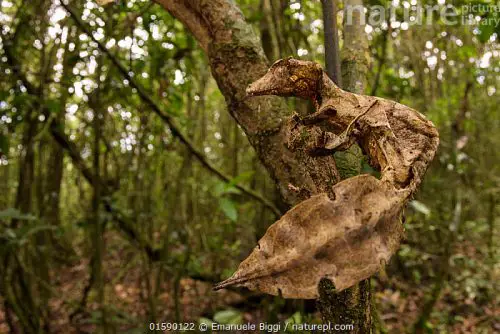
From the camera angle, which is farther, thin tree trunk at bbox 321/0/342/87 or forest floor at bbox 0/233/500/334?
forest floor at bbox 0/233/500/334

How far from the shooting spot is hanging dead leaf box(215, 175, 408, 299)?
49 centimetres

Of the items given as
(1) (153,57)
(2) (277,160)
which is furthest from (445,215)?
(2) (277,160)

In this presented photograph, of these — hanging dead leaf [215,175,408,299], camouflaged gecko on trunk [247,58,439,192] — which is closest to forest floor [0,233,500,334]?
camouflaged gecko on trunk [247,58,439,192]

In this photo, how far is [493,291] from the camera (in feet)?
13.7

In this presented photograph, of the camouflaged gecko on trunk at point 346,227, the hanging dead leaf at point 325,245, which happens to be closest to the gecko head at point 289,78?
the camouflaged gecko on trunk at point 346,227

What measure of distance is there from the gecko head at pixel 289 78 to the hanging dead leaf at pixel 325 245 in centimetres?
26

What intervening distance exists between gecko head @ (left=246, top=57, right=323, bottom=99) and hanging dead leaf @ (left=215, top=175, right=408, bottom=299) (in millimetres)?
256

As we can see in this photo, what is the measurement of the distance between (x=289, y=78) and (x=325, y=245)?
0.34 metres

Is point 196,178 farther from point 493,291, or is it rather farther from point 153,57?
point 493,291

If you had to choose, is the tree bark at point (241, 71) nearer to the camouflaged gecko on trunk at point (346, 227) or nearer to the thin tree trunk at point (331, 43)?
the thin tree trunk at point (331, 43)

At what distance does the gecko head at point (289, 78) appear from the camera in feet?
2.36

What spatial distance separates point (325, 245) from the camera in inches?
19.3

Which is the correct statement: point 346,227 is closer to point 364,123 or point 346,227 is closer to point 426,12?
point 364,123

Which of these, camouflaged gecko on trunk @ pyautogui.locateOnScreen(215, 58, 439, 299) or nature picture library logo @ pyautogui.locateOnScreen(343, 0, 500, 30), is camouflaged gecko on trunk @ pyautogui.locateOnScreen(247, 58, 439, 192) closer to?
camouflaged gecko on trunk @ pyautogui.locateOnScreen(215, 58, 439, 299)
